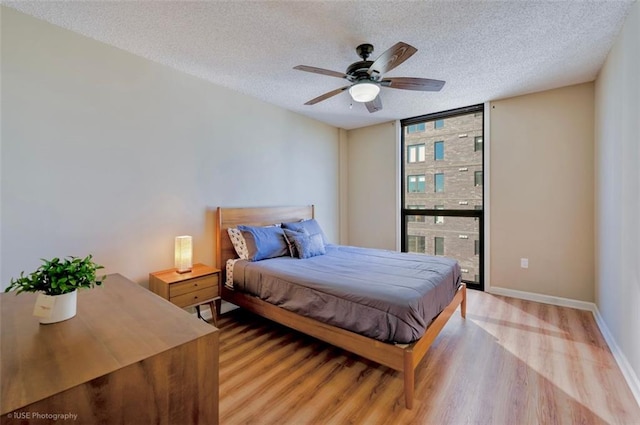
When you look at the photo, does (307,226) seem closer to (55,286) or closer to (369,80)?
(369,80)

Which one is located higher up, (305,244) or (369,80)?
(369,80)

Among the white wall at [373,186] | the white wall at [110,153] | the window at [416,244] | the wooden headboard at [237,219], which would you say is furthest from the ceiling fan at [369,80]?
the window at [416,244]

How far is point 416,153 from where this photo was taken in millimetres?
4410

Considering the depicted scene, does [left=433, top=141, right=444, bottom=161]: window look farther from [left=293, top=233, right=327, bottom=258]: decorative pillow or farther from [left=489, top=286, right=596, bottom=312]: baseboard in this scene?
[left=293, top=233, right=327, bottom=258]: decorative pillow

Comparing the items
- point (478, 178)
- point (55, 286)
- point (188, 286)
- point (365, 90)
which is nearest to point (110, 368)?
point (55, 286)

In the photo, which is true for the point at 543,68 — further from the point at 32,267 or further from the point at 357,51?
the point at 32,267

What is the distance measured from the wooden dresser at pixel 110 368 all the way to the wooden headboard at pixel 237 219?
1.80 meters

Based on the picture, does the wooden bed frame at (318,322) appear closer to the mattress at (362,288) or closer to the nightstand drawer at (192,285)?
the mattress at (362,288)

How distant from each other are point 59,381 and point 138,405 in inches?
8.8

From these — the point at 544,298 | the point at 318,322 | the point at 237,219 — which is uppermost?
the point at 237,219

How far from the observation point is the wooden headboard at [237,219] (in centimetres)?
306

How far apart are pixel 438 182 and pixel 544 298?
1925 millimetres

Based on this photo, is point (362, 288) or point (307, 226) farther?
point (307, 226)

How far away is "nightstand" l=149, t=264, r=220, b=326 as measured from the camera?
7.72 feet
